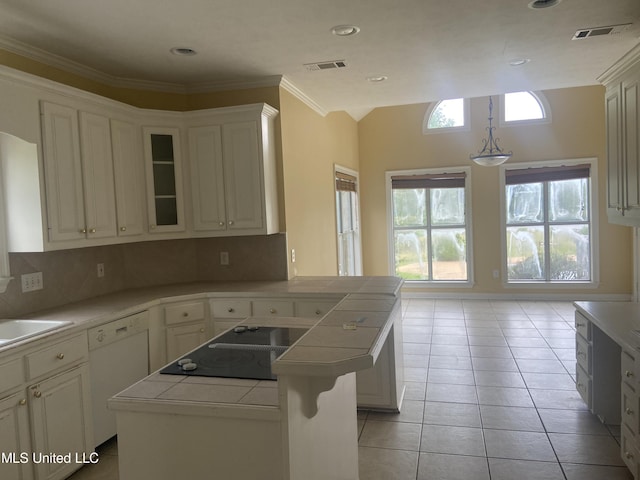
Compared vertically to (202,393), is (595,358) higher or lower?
lower

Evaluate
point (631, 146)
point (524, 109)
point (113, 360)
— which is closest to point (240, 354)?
point (113, 360)

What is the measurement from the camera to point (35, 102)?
2969 millimetres

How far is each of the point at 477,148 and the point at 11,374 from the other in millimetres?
7066

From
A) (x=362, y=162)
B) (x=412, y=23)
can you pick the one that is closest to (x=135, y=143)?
(x=412, y=23)

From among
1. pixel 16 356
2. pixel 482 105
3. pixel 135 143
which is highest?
pixel 482 105

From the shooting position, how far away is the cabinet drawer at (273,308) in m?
3.83

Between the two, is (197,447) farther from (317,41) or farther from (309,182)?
(309,182)

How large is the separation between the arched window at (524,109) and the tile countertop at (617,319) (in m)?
4.75

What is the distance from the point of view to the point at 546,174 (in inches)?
299

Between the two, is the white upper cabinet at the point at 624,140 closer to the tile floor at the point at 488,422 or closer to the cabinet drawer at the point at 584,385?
the cabinet drawer at the point at 584,385

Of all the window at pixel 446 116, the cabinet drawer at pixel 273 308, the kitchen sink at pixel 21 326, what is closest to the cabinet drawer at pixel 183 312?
the cabinet drawer at pixel 273 308

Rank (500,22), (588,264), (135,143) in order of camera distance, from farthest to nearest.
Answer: (588,264)
(135,143)
(500,22)

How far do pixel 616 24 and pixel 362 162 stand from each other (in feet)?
16.9

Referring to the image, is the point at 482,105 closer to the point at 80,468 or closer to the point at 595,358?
the point at 595,358
